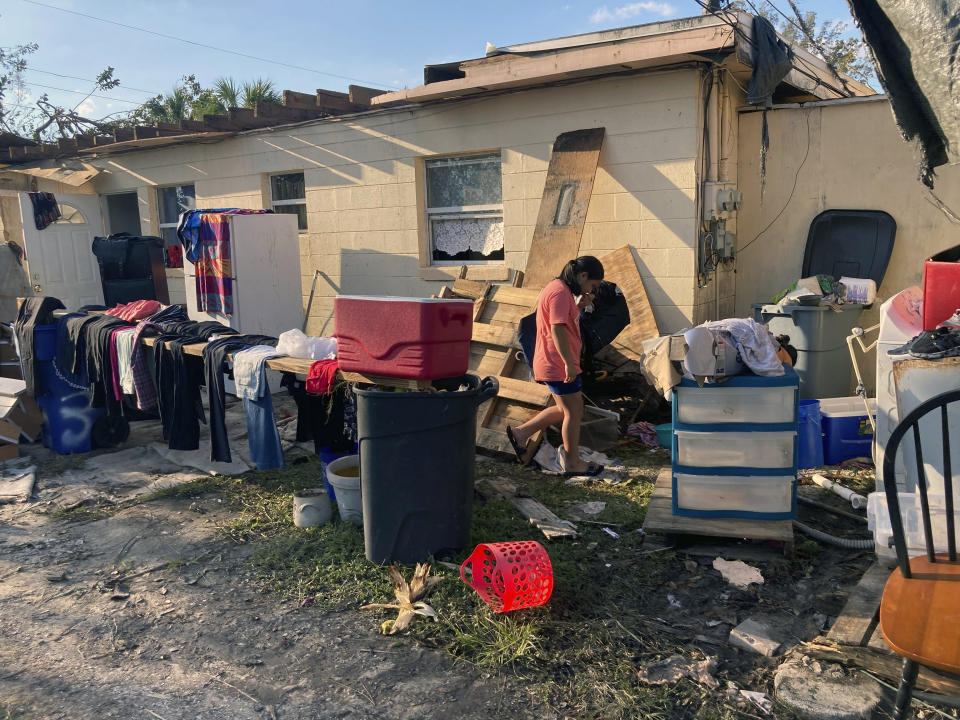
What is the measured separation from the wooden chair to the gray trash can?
13.9 ft

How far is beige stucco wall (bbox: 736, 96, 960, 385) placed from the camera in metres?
6.98

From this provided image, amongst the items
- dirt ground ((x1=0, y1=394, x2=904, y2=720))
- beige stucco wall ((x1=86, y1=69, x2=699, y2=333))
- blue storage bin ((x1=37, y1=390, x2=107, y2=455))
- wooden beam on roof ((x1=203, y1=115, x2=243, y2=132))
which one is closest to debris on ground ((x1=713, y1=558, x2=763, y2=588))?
dirt ground ((x1=0, y1=394, x2=904, y2=720))

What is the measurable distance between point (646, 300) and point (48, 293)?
868cm

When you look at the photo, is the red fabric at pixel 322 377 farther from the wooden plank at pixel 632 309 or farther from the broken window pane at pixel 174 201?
the broken window pane at pixel 174 201

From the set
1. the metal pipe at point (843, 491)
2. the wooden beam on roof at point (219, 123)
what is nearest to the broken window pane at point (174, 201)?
the wooden beam on roof at point (219, 123)

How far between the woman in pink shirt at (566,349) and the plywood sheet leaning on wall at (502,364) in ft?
1.05

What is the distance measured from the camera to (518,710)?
2885mm

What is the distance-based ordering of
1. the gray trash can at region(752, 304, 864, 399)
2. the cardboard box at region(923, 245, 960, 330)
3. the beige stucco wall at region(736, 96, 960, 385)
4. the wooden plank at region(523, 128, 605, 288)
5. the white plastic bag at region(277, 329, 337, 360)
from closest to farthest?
1. the cardboard box at region(923, 245, 960, 330)
2. the white plastic bag at region(277, 329, 337, 360)
3. the gray trash can at region(752, 304, 864, 399)
4. the beige stucco wall at region(736, 96, 960, 385)
5. the wooden plank at region(523, 128, 605, 288)

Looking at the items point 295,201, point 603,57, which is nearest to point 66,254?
point 295,201

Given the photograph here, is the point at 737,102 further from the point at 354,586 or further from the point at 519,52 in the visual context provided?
the point at 354,586

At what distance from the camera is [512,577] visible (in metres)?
3.51

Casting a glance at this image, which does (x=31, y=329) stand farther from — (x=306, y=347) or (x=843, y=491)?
(x=843, y=491)

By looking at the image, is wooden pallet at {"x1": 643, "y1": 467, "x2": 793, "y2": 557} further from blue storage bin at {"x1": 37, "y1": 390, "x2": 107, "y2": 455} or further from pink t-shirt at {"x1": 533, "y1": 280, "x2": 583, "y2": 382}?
blue storage bin at {"x1": 37, "y1": 390, "x2": 107, "y2": 455}

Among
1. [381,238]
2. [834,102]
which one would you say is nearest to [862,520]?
[834,102]
